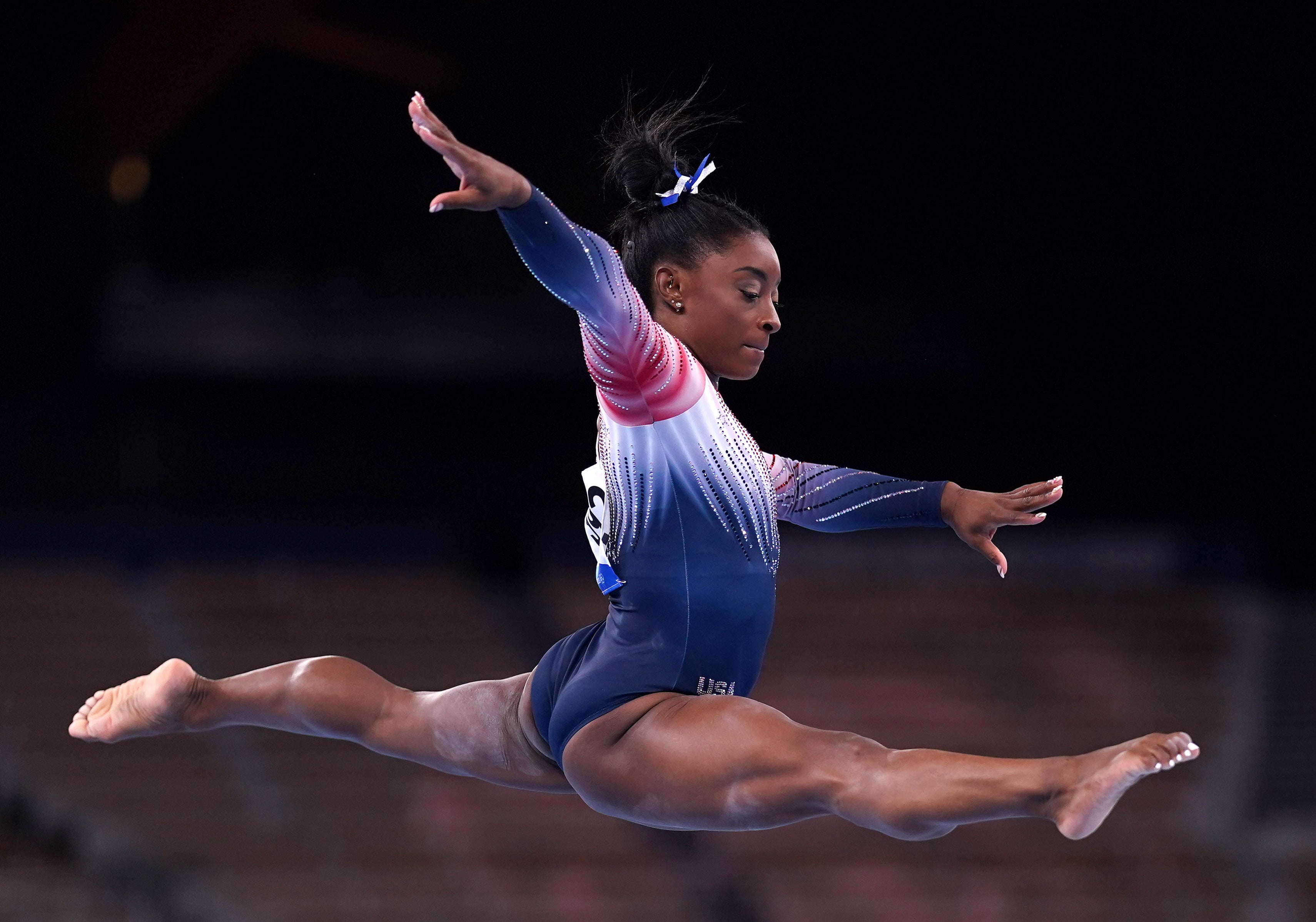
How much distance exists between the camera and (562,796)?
750 cm

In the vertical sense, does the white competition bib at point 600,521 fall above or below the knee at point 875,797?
above

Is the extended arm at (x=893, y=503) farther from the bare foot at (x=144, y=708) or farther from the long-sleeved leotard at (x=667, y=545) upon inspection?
the bare foot at (x=144, y=708)

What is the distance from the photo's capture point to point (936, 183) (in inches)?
246

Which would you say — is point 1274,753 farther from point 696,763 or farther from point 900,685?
point 696,763

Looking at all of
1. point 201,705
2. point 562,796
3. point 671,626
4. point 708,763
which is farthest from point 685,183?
point 562,796

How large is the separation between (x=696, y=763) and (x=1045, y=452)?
5.95m

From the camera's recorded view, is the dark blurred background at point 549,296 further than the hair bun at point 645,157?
Yes

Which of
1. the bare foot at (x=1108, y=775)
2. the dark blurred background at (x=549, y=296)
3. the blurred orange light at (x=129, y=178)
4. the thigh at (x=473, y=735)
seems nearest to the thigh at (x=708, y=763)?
the thigh at (x=473, y=735)

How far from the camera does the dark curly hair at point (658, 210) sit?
2.72 m

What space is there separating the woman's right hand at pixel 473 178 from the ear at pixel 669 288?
1.87ft

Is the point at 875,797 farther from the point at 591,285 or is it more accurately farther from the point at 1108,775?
the point at 591,285

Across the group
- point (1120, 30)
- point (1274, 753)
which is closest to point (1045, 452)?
point (1274, 753)

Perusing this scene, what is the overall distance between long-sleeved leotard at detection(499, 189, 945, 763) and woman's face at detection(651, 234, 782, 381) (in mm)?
70

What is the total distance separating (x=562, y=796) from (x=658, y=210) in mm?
5245
